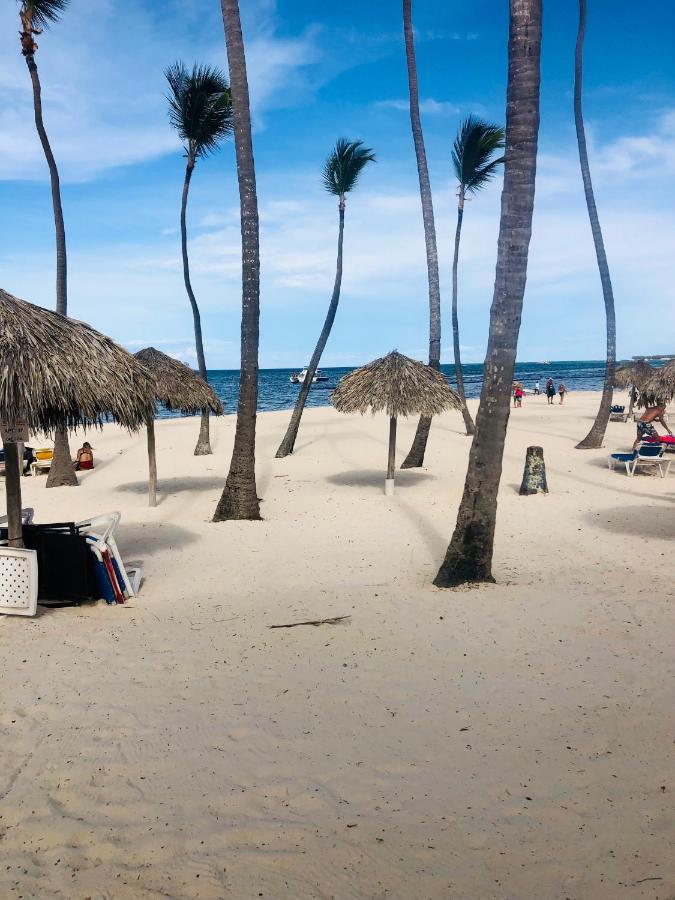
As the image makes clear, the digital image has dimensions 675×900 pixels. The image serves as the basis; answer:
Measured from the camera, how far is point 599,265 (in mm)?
21219

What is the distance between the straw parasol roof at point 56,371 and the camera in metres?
6.74

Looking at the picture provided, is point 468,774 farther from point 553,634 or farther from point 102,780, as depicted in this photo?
point 553,634

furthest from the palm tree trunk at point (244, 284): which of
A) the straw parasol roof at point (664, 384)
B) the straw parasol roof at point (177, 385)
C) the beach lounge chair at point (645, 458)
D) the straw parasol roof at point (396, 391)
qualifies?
the straw parasol roof at point (664, 384)

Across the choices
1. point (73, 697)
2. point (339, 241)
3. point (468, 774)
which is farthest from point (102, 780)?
point (339, 241)

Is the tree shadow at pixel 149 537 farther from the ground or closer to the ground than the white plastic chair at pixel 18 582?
closer to the ground

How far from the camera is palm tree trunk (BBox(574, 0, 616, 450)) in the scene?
20688mm

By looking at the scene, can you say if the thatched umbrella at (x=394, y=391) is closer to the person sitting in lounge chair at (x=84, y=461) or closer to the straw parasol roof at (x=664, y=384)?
the straw parasol roof at (x=664, y=384)

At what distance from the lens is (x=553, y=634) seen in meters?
6.41

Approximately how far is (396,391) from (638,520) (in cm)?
495

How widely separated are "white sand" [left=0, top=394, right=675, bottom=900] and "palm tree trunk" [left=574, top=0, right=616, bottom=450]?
11.4 meters

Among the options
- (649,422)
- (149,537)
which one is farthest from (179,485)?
(649,422)

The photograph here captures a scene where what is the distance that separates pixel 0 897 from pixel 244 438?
30.0 feet

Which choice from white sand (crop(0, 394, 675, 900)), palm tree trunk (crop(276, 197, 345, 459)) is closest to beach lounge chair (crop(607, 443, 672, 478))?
white sand (crop(0, 394, 675, 900))

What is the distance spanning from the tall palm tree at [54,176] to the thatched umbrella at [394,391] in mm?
6833
